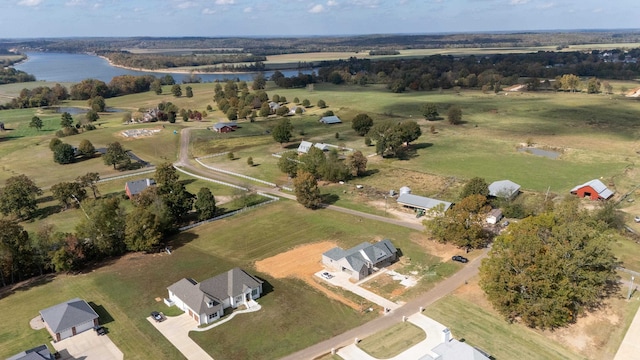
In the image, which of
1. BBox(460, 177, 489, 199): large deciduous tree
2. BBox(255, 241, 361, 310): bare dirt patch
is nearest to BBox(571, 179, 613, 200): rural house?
BBox(460, 177, 489, 199): large deciduous tree

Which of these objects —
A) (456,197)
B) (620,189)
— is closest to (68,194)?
(456,197)

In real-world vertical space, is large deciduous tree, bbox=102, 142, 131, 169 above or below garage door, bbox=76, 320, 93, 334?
above

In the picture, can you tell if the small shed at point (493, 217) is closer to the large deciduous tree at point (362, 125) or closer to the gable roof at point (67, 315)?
the gable roof at point (67, 315)

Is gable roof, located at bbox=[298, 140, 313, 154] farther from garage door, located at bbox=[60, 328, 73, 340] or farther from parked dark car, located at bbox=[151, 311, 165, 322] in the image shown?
garage door, located at bbox=[60, 328, 73, 340]

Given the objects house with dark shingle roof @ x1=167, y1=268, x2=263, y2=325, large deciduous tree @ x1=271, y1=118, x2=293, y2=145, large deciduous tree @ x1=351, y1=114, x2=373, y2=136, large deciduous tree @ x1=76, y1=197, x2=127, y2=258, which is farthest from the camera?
large deciduous tree @ x1=351, y1=114, x2=373, y2=136

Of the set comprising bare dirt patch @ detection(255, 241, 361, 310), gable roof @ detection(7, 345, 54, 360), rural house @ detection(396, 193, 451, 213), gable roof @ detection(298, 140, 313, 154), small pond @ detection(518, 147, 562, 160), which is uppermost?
gable roof @ detection(298, 140, 313, 154)
